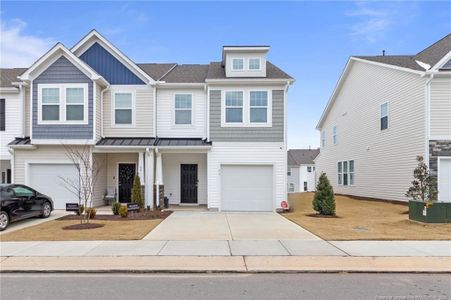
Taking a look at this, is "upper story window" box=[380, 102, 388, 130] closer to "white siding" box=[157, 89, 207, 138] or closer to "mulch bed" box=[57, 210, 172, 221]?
"white siding" box=[157, 89, 207, 138]

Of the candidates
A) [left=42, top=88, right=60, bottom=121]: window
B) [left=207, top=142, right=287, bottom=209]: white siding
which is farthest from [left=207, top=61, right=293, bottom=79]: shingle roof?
[left=42, top=88, right=60, bottom=121]: window

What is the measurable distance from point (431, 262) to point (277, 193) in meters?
10.4

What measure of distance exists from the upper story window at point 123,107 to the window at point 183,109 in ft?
7.34

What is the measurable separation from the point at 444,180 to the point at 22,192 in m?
17.8

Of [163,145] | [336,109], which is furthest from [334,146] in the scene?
[163,145]

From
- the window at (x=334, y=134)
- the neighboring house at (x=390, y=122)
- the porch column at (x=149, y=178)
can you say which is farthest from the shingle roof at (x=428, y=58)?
the porch column at (x=149, y=178)

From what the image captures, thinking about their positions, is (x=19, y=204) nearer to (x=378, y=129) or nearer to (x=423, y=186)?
(x=423, y=186)

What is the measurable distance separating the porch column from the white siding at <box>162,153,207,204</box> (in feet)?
5.59

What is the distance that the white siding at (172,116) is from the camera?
19.4 metres

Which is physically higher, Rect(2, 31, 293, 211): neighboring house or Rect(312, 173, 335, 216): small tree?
Rect(2, 31, 293, 211): neighboring house

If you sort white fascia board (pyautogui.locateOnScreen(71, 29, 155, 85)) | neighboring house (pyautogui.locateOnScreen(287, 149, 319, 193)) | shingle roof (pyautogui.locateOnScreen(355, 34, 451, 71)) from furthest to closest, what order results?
Result: neighboring house (pyautogui.locateOnScreen(287, 149, 319, 193)), white fascia board (pyautogui.locateOnScreen(71, 29, 155, 85)), shingle roof (pyautogui.locateOnScreen(355, 34, 451, 71))

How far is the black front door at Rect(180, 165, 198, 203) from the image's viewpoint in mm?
20344

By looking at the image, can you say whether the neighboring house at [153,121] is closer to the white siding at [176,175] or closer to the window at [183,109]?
the window at [183,109]

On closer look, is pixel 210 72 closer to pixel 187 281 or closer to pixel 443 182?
pixel 443 182
